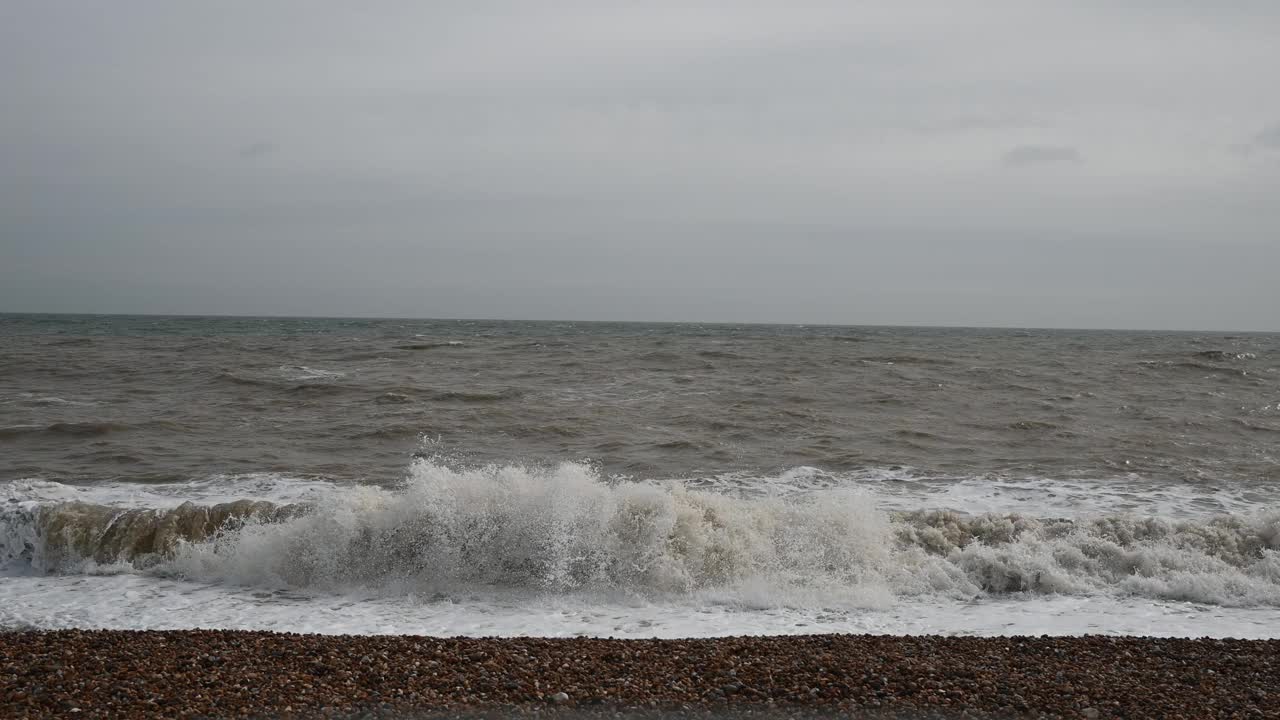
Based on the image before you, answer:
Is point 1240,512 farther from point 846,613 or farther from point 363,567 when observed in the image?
point 363,567

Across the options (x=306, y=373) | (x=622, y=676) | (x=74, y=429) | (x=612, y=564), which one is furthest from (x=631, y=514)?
(x=306, y=373)

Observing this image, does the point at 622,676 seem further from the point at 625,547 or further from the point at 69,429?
the point at 69,429

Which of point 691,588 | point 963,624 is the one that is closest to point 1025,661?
point 963,624

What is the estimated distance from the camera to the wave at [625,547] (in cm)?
655

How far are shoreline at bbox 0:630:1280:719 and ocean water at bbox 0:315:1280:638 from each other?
679 mm

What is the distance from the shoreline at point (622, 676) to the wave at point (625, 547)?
147cm

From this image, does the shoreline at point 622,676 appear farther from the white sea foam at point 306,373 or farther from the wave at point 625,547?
Answer: the white sea foam at point 306,373

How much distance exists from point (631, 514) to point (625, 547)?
0.40 m

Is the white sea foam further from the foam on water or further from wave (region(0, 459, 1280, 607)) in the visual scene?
wave (region(0, 459, 1280, 607))

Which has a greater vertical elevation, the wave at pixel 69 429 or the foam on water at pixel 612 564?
the wave at pixel 69 429

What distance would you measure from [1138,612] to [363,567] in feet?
19.4

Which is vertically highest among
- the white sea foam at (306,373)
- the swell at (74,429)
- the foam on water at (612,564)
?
the white sea foam at (306,373)

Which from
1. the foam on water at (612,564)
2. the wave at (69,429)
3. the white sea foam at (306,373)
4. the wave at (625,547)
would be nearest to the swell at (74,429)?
the wave at (69,429)

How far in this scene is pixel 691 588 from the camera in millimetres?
6457
